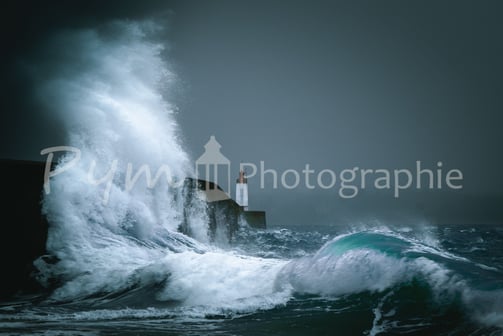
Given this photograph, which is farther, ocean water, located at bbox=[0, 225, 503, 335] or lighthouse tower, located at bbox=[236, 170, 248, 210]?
lighthouse tower, located at bbox=[236, 170, 248, 210]

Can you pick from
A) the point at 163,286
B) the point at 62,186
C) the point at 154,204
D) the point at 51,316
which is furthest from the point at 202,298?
the point at 154,204

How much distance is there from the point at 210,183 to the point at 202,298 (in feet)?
57.4

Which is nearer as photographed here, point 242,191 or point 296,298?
point 296,298

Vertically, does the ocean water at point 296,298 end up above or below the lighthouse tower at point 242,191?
below

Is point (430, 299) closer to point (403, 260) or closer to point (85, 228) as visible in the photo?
point (403, 260)

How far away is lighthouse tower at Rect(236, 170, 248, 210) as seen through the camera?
38438 millimetres

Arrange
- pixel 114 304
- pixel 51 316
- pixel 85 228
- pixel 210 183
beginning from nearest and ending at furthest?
pixel 51 316 → pixel 114 304 → pixel 85 228 → pixel 210 183

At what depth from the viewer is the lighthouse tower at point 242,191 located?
38438mm

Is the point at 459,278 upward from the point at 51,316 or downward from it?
upward

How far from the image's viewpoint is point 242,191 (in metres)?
38.8

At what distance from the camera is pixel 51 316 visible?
489 cm

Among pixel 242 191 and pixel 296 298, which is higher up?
pixel 242 191

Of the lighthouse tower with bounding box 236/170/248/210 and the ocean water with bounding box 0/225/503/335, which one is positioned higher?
the lighthouse tower with bounding box 236/170/248/210

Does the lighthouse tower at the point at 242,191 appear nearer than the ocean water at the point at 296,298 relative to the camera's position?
No
